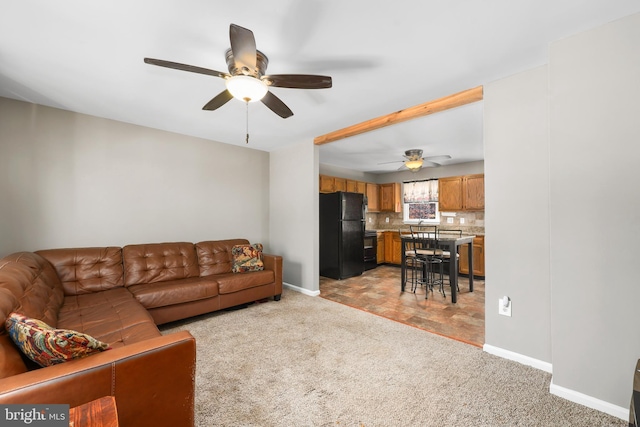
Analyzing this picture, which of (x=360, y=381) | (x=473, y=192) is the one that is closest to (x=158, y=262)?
(x=360, y=381)

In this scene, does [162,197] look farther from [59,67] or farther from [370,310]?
[370,310]

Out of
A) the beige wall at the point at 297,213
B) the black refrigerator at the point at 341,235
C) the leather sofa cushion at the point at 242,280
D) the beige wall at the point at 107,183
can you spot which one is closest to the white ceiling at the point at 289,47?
the beige wall at the point at 107,183

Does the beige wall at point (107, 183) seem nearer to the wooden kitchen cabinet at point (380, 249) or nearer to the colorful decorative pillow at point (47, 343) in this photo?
the colorful decorative pillow at point (47, 343)

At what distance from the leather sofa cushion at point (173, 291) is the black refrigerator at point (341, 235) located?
2.50 meters

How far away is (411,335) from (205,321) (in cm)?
225

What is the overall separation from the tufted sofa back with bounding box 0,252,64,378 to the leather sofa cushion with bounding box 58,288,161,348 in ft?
0.33

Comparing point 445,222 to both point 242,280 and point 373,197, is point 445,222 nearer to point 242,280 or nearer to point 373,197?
point 373,197

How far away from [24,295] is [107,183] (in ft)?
6.81

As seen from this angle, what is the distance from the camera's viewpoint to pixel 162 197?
372 centimetres

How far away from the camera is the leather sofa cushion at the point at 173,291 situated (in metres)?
2.70

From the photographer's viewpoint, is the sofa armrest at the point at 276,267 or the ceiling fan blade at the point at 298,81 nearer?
the ceiling fan blade at the point at 298,81

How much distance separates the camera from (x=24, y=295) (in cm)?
161

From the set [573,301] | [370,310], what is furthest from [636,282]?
[370,310]

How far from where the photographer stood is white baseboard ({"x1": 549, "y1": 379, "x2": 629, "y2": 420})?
1.61 meters
